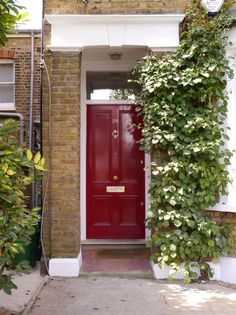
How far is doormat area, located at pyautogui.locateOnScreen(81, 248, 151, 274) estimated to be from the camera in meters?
5.32

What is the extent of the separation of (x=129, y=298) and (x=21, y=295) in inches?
51.0

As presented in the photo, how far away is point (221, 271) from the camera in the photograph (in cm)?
505

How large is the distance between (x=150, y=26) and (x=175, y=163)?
1968 millimetres

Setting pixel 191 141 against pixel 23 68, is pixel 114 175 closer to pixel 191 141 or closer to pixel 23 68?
pixel 191 141

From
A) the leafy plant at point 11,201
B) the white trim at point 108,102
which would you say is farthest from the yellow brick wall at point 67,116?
the leafy plant at point 11,201

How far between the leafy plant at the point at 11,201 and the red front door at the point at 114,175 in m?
3.00

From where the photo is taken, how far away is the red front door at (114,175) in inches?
256

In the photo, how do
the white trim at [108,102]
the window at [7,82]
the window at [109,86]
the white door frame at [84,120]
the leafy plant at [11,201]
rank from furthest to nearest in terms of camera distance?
the window at [7,82]
the window at [109,86]
the white trim at [108,102]
the white door frame at [84,120]
the leafy plant at [11,201]

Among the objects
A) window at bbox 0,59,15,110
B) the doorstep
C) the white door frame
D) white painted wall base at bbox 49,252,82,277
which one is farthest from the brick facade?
white painted wall base at bbox 49,252,82,277

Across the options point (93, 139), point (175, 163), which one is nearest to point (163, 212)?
point (175, 163)

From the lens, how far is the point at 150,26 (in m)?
5.22

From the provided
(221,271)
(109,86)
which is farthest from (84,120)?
(221,271)

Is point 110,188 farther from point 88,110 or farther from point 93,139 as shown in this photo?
point 88,110

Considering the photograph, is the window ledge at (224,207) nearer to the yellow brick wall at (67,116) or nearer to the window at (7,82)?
the yellow brick wall at (67,116)
